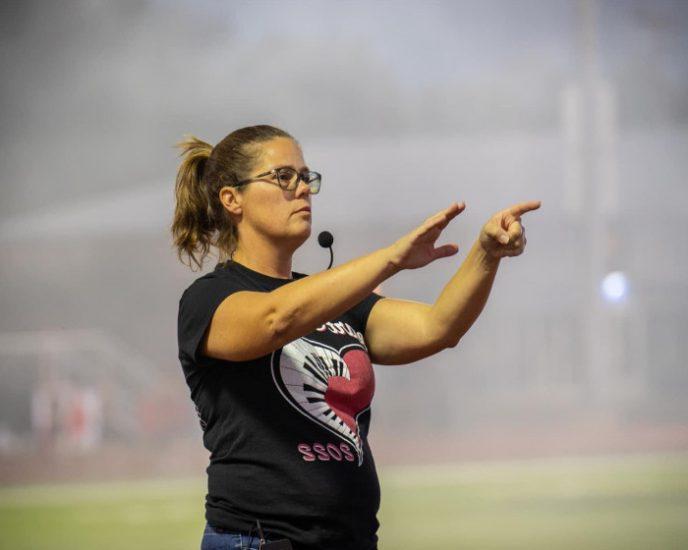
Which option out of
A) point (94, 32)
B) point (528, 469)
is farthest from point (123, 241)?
point (528, 469)

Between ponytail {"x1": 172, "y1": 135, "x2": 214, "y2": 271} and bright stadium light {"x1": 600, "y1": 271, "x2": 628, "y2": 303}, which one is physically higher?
bright stadium light {"x1": 600, "y1": 271, "x2": 628, "y2": 303}

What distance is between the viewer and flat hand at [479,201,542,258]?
1.41 meters

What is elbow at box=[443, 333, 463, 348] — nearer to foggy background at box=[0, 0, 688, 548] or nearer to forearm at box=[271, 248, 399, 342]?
forearm at box=[271, 248, 399, 342]

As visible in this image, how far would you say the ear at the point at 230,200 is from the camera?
1689 millimetres

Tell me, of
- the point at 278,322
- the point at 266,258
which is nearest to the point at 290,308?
the point at 278,322

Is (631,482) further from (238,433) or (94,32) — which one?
(94,32)

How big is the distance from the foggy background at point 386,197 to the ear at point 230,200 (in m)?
1.73

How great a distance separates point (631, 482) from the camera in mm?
3365

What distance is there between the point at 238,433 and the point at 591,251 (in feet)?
7.23

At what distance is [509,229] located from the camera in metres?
1.43

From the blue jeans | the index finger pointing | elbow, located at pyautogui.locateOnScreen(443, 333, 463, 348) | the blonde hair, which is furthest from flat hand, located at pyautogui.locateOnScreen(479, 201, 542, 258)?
the blue jeans

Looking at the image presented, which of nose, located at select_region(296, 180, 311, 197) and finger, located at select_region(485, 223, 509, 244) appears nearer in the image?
finger, located at select_region(485, 223, 509, 244)

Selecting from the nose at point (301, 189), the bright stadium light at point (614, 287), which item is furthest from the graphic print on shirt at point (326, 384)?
the bright stadium light at point (614, 287)

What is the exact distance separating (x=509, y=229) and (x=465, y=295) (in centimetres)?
19
